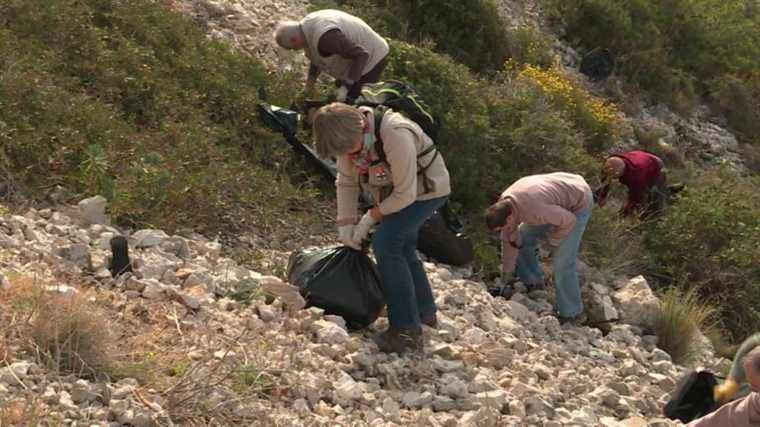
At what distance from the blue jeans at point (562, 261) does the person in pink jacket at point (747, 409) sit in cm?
271

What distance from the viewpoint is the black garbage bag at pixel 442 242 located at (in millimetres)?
6961

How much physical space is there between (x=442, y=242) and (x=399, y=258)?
231 cm

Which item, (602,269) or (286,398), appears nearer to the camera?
(286,398)

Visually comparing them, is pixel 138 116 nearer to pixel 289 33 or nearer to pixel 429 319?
pixel 289 33

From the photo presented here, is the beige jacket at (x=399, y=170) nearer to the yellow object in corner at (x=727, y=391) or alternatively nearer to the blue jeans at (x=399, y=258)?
the blue jeans at (x=399, y=258)

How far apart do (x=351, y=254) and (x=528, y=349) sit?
148 centimetres

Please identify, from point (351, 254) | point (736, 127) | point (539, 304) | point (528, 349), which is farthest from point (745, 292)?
point (736, 127)

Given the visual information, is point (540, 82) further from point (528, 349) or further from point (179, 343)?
point (179, 343)

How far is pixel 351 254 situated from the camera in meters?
5.00

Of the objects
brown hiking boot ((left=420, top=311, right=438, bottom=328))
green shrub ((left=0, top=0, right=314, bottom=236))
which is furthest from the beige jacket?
green shrub ((left=0, top=0, right=314, bottom=236))

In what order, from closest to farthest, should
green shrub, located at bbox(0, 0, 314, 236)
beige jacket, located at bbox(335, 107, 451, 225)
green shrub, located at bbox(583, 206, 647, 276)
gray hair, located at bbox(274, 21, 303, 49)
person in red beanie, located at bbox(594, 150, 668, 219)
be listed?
beige jacket, located at bbox(335, 107, 451, 225) < green shrub, located at bbox(0, 0, 314, 236) < gray hair, located at bbox(274, 21, 303, 49) < green shrub, located at bbox(583, 206, 647, 276) < person in red beanie, located at bbox(594, 150, 668, 219)

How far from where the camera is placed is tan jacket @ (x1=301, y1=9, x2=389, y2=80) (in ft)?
22.1

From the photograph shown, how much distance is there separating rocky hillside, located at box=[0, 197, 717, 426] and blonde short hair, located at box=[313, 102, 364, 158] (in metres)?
1.01

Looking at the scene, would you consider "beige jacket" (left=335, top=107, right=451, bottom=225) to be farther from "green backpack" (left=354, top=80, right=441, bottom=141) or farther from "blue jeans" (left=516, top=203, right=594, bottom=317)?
"blue jeans" (left=516, top=203, right=594, bottom=317)
